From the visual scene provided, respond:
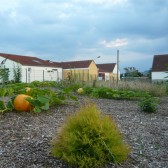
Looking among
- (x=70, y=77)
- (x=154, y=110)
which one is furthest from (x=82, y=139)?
(x=70, y=77)

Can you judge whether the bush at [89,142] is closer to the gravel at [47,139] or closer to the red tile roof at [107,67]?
the gravel at [47,139]

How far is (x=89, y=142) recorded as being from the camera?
2799mm

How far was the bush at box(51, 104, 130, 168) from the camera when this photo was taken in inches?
111

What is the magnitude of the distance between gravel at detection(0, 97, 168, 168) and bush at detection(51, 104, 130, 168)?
0.15 meters

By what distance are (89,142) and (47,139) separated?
44.3 inches

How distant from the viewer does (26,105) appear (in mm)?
5289

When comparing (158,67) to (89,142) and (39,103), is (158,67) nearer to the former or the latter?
(39,103)

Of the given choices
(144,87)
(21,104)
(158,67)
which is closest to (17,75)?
(144,87)

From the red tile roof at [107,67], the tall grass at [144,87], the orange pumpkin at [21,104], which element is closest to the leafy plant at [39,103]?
the orange pumpkin at [21,104]

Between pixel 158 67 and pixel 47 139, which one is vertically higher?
pixel 158 67

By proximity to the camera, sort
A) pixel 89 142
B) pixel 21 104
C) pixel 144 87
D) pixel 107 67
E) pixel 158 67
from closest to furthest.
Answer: pixel 89 142 < pixel 21 104 < pixel 144 87 < pixel 158 67 < pixel 107 67

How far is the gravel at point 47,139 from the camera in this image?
10.3 feet

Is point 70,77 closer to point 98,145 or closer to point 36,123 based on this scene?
point 36,123

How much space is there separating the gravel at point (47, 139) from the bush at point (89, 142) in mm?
150
